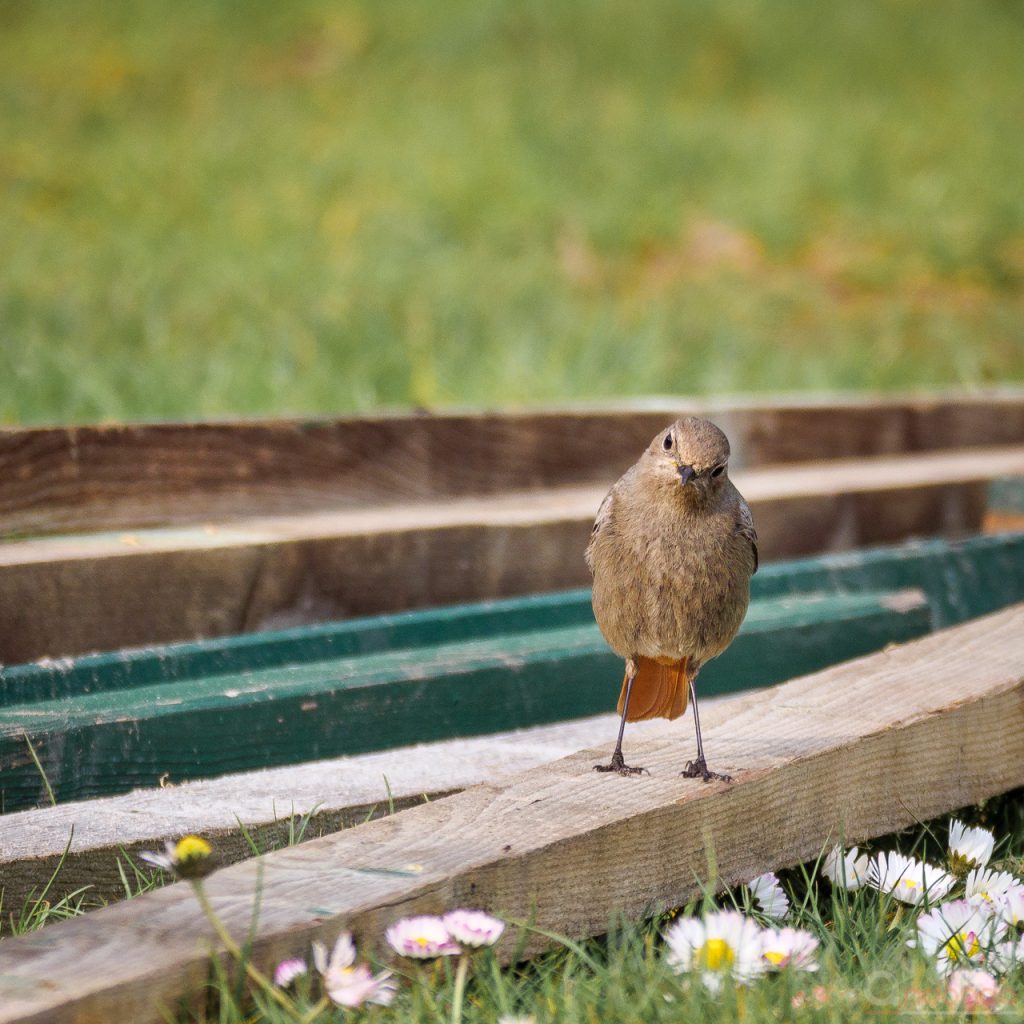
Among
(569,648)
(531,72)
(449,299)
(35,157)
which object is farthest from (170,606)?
(531,72)

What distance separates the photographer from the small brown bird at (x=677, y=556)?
211 centimetres

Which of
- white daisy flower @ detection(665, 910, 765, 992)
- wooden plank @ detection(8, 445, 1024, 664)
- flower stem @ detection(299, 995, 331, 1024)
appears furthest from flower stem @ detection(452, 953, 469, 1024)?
wooden plank @ detection(8, 445, 1024, 664)

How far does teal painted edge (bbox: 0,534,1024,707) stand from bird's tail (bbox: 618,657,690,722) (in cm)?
62

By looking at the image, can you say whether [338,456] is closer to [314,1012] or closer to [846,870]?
[846,870]

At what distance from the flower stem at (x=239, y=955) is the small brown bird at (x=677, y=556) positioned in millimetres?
781

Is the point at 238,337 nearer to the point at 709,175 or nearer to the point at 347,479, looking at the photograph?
the point at 347,479

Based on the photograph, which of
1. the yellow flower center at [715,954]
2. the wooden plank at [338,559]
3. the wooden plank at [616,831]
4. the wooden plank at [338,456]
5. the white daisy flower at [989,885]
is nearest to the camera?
the wooden plank at [616,831]

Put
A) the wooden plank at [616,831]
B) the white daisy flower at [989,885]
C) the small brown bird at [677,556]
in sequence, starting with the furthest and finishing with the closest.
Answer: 1. the small brown bird at [677,556]
2. the white daisy flower at [989,885]
3. the wooden plank at [616,831]

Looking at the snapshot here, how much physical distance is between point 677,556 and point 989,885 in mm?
694

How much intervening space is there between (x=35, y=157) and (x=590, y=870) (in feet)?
31.4

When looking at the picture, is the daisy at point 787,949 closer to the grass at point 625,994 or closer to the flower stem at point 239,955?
the grass at point 625,994

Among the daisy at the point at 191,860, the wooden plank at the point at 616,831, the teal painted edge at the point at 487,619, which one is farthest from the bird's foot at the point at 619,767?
the teal painted edge at the point at 487,619

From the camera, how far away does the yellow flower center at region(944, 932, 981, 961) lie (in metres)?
1.80

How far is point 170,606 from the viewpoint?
2697mm
